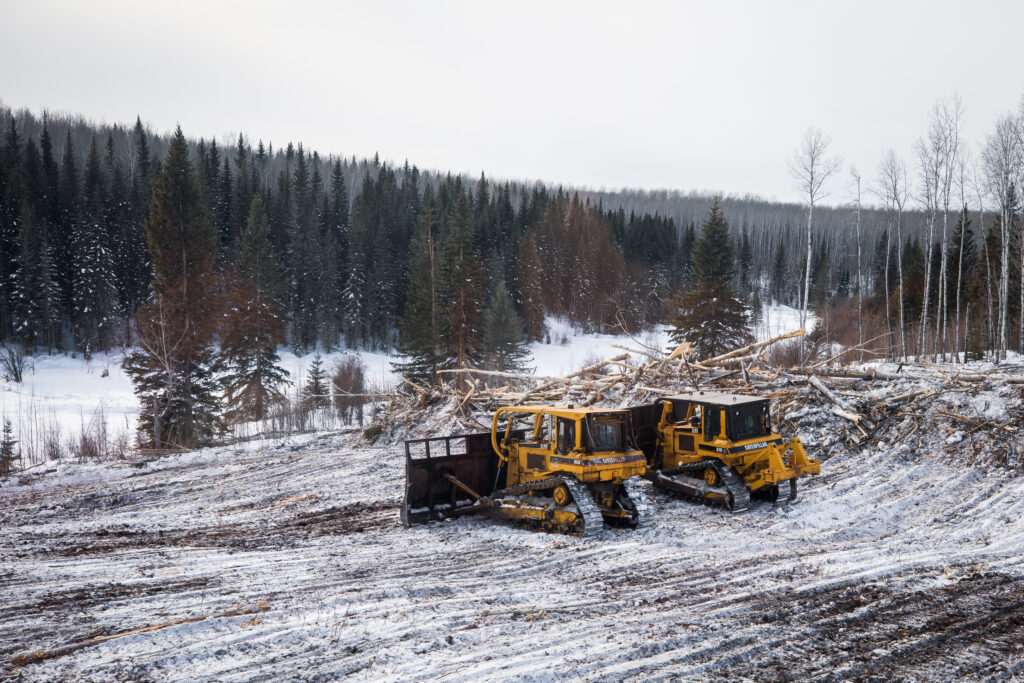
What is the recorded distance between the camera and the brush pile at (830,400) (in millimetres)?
14945

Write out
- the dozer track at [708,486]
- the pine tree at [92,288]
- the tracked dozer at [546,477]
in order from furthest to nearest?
the pine tree at [92,288], the dozer track at [708,486], the tracked dozer at [546,477]

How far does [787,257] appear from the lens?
4023 inches

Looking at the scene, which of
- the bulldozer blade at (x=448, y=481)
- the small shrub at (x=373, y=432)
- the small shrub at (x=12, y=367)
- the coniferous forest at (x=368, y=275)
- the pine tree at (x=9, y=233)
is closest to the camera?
the bulldozer blade at (x=448, y=481)

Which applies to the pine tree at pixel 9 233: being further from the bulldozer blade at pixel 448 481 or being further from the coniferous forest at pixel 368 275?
the bulldozer blade at pixel 448 481

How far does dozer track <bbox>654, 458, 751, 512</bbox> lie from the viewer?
12031mm

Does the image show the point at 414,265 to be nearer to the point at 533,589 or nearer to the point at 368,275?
the point at 368,275

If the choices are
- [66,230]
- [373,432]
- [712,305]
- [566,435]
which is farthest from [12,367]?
[566,435]

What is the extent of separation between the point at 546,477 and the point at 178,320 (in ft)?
74.2

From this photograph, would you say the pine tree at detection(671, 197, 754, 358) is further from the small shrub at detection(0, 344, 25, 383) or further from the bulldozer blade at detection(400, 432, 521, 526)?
the small shrub at detection(0, 344, 25, 383)

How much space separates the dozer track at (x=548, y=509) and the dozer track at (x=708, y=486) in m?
2.78

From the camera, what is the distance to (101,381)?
46.9 meters

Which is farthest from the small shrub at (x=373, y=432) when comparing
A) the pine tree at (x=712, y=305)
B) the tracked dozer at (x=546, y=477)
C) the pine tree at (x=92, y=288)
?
the pine tree at (x=92, y=288)

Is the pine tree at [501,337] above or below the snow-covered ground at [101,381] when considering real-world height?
above

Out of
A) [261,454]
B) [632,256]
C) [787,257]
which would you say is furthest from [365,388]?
[787,257]
